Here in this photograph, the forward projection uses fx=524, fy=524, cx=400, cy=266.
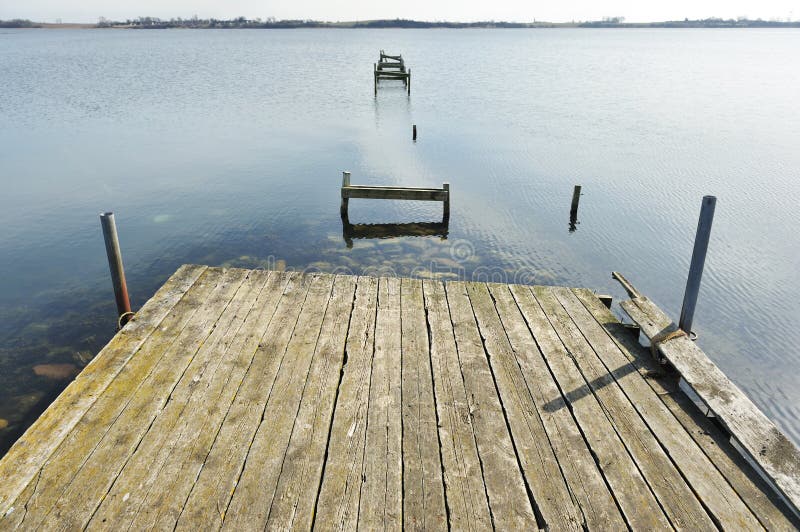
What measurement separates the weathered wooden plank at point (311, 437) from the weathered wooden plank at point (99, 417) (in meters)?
1.73

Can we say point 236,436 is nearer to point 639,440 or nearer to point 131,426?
point 131,426

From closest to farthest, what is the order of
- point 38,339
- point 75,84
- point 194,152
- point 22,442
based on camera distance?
point 22,442, point 38,339, point 194,152, point 75,84

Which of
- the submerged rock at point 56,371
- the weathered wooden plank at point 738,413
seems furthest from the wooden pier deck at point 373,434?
the submerged rock at point 56,371

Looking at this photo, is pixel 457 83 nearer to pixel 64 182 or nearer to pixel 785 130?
pixel 785 130

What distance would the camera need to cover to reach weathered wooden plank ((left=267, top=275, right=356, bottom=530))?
4.00 meters

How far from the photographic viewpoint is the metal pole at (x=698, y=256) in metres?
6.09

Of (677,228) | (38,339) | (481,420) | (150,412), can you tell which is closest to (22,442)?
(150,412)

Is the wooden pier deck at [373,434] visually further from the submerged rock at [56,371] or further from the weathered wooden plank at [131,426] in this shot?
the submerged rock at [56,371]

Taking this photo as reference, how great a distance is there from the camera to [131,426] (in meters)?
4.84

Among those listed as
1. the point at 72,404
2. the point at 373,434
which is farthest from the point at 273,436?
the point at 72,404

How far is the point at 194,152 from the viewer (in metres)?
24.8

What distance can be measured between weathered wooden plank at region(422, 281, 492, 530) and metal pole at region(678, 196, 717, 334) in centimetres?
291

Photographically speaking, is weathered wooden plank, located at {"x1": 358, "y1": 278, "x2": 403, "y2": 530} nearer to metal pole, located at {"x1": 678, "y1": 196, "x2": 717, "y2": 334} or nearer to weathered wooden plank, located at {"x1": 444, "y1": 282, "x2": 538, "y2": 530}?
weathered wooden plank, located at {"x1": 444, "y1": 282, "x2": 538, "y2": 530}

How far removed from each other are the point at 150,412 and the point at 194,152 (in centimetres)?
2218
